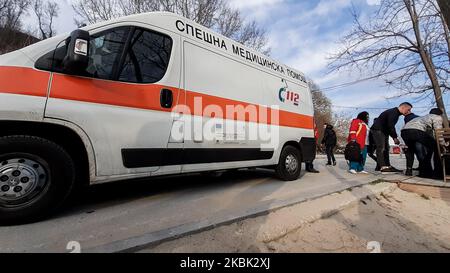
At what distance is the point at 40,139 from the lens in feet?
8.06

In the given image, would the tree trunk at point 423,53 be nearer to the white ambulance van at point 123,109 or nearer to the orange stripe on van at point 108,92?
the white ambulance van at point 123,109

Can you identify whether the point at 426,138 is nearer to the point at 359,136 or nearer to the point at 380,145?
the point at 380,145

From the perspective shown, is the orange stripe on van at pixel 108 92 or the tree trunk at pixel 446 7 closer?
the orange stripe on van at pixel 108 92

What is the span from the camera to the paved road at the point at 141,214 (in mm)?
2100

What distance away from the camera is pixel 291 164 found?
5.28 metres

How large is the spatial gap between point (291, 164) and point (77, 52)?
4094 millimetres

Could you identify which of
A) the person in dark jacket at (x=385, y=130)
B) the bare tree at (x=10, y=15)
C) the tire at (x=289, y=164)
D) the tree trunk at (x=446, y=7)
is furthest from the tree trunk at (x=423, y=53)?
the bare tree at (x=10, y=15)

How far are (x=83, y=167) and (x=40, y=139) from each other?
500 mm

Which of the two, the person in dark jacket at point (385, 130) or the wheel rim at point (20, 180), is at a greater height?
the person in dark jacket at point (385, 130)

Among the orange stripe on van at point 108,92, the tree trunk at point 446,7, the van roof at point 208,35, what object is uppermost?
the tree trunk at point 446,7

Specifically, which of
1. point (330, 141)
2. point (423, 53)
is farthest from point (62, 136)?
point (423, 53)

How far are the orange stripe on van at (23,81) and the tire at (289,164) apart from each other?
388cm
